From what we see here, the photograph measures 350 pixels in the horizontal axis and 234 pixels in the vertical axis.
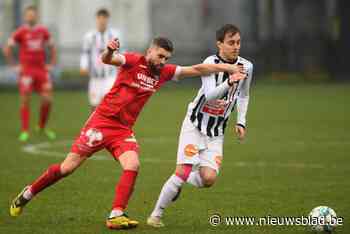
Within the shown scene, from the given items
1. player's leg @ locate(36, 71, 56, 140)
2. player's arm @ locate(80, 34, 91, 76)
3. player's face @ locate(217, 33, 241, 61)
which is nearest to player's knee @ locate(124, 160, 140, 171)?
player's face @ locate(217, 33, 241, 61)

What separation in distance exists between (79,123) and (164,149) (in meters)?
5.58

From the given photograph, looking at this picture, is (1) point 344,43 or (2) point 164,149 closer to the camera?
(2) point 164,149

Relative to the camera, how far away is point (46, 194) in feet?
36.1

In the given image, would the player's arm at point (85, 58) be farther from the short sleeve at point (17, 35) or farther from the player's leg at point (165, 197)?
the player's leg at point (165, 197)

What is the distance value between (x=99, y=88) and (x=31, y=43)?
2.05 meters

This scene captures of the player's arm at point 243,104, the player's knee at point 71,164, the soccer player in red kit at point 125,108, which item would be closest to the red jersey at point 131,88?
the soccer player in red kit at point 125,108

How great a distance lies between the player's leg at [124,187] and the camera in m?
8.73

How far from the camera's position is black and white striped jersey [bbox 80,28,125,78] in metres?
17.3

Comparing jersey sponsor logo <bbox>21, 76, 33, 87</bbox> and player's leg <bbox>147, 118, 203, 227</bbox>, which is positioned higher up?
jersey sponsor logo <bbox>21, 76, 33, 87</bbox>

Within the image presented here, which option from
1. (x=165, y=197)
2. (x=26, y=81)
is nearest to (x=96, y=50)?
(x=26, y=81)

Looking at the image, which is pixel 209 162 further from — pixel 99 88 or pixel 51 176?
pixel 99 88

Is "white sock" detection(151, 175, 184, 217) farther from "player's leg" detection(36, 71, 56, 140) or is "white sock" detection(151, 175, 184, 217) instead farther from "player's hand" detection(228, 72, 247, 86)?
"player's leg" detection(36, 71, 56, 140)

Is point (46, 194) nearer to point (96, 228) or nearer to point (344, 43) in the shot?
point (96, 228)

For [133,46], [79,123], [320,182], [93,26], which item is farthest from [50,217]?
[93,26]
